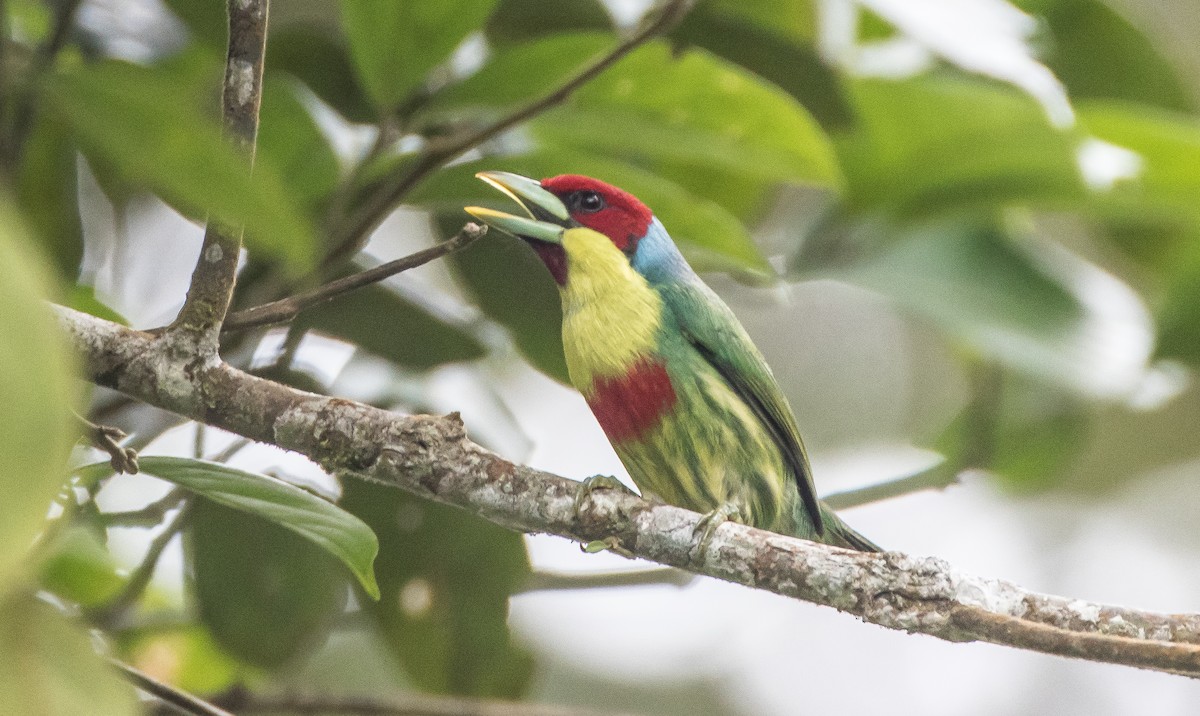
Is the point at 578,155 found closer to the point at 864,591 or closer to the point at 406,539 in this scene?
the point at 406,539

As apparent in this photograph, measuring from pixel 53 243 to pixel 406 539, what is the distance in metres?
0.88

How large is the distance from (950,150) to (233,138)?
1.92 meters

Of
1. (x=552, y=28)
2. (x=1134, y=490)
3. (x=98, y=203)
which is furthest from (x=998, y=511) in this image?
(x=98, y=203)

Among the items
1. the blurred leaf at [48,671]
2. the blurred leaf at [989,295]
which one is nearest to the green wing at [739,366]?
the blurred leaf at [989,295]

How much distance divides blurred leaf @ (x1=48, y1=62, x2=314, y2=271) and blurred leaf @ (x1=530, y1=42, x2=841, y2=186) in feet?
4.18

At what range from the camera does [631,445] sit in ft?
7.53

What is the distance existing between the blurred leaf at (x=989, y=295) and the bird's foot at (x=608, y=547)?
1.03m

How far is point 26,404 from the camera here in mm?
537

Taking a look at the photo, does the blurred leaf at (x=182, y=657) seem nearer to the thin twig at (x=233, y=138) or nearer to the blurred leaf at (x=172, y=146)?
the thin twig at (x=233, y=138)

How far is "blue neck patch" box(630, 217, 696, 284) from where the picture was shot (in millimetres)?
2395

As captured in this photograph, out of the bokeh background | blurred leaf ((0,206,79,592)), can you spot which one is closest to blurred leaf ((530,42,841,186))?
the bokeh background

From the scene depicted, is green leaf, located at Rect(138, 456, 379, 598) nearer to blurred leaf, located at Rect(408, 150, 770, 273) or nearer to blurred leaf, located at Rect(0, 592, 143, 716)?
blurred leaf, located at Rect(0, 592, 143, 716)

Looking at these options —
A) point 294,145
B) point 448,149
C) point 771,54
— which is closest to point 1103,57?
point 771,54

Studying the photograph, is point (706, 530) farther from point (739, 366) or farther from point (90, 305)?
point (90, 305)
